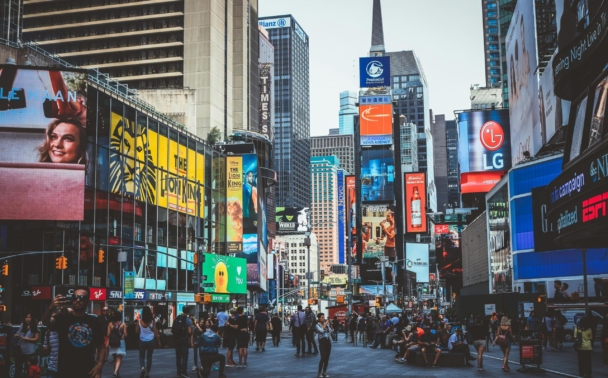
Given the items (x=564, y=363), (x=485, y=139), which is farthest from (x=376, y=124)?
(x=564, y=363)

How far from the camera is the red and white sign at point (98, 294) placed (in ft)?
182

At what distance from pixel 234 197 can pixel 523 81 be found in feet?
112

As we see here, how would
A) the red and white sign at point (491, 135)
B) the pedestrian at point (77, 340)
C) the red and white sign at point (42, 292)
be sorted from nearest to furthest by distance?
the pedestrian at point (77, 340), the red and white sign at point (42, 292), the red and white sign at point (491, 135)

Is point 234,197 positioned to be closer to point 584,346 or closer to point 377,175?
point 584,346

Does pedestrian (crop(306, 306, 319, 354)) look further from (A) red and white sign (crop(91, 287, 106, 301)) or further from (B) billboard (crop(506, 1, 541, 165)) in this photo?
(B) billboard (crop(506, 1, 541, 165))

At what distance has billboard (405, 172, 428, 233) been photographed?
16775cm

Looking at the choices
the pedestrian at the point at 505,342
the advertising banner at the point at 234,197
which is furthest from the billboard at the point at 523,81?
the pedestrian at the point at 505,342

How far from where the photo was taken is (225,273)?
78.9m

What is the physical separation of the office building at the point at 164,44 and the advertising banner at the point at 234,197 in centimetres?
1893

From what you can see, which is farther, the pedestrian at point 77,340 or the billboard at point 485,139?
the billboard at point 485,139

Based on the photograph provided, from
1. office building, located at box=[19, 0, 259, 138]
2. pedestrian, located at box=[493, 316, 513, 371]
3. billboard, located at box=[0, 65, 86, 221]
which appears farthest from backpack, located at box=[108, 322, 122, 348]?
office building, located at box=[19, 0, 259, 138]

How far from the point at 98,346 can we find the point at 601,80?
1439 centimetres

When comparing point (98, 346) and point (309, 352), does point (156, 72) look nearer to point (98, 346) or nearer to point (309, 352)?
point (309, 352)

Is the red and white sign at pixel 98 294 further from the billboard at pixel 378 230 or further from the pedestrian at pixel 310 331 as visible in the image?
the billboard at pixel 378 230
